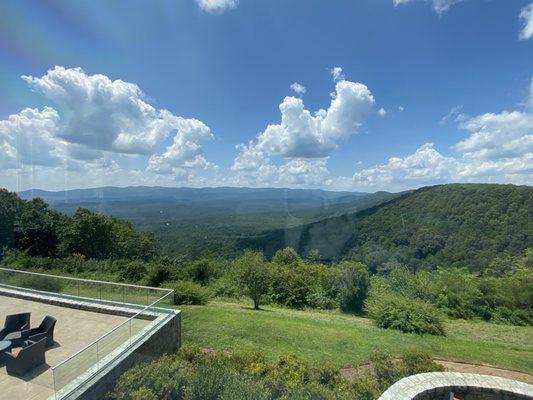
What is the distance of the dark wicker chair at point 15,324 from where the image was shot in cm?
852

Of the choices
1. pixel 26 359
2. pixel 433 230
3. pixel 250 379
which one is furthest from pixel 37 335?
pixel 433 230

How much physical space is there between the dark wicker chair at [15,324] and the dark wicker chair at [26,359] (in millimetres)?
1424

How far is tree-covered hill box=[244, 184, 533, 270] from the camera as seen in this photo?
52.6 metres

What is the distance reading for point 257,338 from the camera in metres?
11.5

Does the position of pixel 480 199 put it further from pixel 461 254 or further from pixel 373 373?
pixel 373 373

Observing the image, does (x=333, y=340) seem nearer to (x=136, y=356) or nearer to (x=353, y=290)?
(x=136, y=356)

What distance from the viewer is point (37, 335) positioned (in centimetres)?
802

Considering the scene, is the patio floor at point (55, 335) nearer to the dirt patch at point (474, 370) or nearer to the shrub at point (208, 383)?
the shrub at point (208, 383)

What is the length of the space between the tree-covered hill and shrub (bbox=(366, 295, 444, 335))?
4187cm

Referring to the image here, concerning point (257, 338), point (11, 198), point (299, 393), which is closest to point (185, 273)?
point (257, 338)

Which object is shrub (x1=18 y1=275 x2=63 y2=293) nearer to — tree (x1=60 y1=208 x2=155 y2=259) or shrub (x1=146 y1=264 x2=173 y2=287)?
shrub (x1=146 y1=264 x2=173 y2=287)

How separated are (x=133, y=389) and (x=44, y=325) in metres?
3.94

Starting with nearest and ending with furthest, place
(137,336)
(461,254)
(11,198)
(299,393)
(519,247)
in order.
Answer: (299,393) → (137,336) → (11,198) → (519,247) → (461,254)

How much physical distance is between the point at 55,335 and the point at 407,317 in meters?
13.3
